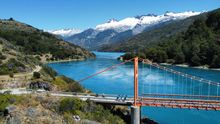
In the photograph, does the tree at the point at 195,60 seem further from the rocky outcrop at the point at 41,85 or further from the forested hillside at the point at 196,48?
the rocky outcrop at the point at 41,85

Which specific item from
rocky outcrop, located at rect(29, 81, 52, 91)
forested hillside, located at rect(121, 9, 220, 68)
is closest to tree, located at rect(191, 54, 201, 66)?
forested hillside, located at rect(121, 9, 220, 68)

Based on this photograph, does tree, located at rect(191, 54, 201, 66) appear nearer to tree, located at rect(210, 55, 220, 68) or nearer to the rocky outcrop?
tree, located at rect(210, 55, 220, 68)

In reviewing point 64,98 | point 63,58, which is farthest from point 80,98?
point 63,58

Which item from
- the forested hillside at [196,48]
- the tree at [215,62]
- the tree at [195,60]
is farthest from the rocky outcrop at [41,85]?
the tree at [195,60]

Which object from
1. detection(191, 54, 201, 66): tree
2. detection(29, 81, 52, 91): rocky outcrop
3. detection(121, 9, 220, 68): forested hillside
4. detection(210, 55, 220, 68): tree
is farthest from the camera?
detection(191, 54, 201, 66): tree

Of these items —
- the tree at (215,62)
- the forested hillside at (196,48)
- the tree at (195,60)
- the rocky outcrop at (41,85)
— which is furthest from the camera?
the tree at (195,60)

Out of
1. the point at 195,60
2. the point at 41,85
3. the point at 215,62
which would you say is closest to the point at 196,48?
the point at 195,60

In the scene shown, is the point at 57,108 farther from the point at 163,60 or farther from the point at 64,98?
the point at 163,60

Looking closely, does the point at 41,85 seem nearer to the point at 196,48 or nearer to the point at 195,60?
the point at 195,60
